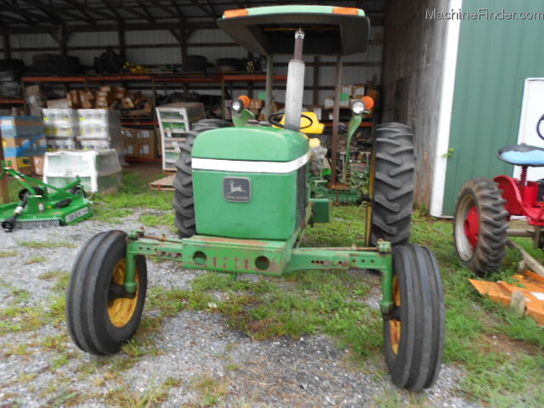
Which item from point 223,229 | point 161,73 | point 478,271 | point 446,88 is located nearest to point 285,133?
point 223,229

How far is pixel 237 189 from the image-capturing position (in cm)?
228

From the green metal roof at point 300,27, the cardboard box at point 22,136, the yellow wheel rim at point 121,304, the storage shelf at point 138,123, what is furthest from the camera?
the storage shelf at point 138,123

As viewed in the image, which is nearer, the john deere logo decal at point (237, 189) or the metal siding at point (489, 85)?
the john deere logo decal at point (237, 189)

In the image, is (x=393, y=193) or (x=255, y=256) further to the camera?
(x=393, y=193)

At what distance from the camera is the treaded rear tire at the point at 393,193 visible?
10.6 feet

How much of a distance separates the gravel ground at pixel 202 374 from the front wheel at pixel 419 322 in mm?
171

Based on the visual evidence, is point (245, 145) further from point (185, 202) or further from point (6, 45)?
point (6, 45)

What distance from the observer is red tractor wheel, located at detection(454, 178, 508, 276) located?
337cm

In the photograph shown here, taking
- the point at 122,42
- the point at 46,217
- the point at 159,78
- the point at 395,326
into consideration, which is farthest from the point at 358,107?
the point at 122,42

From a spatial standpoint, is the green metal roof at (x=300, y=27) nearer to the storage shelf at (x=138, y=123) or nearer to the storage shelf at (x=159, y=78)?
the storage shelf at (x=159, y=78)

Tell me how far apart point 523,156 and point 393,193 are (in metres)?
1.20

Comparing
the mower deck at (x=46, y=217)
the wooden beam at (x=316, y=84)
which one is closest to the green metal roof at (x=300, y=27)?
the mower deck at (x=46, y=217)

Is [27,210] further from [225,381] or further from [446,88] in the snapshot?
[446,88]

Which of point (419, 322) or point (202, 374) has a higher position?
point (419, 322)
